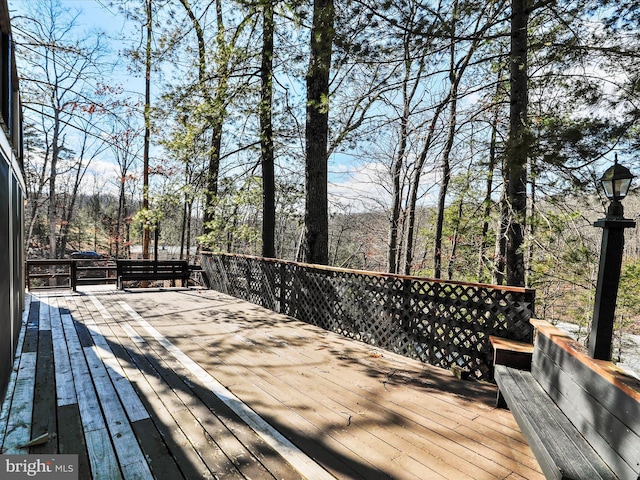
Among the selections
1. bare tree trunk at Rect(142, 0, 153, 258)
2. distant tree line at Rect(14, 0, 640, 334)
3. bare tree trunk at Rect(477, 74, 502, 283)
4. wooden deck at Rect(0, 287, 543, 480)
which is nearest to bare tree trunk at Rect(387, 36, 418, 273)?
distant tree line at Rect(14, 0, 640, 334)

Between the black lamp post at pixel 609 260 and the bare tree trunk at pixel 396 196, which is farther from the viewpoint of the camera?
the bare tree trunk at pixel 396 196

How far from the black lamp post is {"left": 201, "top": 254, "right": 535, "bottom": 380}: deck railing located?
2.36 feet

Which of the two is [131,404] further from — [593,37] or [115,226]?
[115,226]

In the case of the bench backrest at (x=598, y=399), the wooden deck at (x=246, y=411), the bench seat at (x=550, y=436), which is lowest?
the wooden deck at (x=246, y=411)

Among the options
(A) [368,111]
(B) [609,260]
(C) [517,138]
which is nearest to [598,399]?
(B) [609,260]

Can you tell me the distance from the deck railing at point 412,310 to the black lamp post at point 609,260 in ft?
2.36

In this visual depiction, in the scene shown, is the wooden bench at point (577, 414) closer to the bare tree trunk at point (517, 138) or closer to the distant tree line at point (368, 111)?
the bare tree trunk at point (517, 138)

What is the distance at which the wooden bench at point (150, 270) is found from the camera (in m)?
8.17

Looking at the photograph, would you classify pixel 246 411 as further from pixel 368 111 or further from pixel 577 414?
pixel 368 111

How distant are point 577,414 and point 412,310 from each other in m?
2.23

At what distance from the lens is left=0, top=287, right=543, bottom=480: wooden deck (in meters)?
2.03

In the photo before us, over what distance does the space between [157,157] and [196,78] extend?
5801mm

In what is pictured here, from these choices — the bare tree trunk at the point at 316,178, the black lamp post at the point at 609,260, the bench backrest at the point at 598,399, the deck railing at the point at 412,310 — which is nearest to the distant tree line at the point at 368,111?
the bare tree trunk at the point at 316,178

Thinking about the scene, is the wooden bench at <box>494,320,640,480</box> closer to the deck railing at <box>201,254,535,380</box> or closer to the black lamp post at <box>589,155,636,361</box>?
the black lamp post at <box>589,155,636,361</box>
